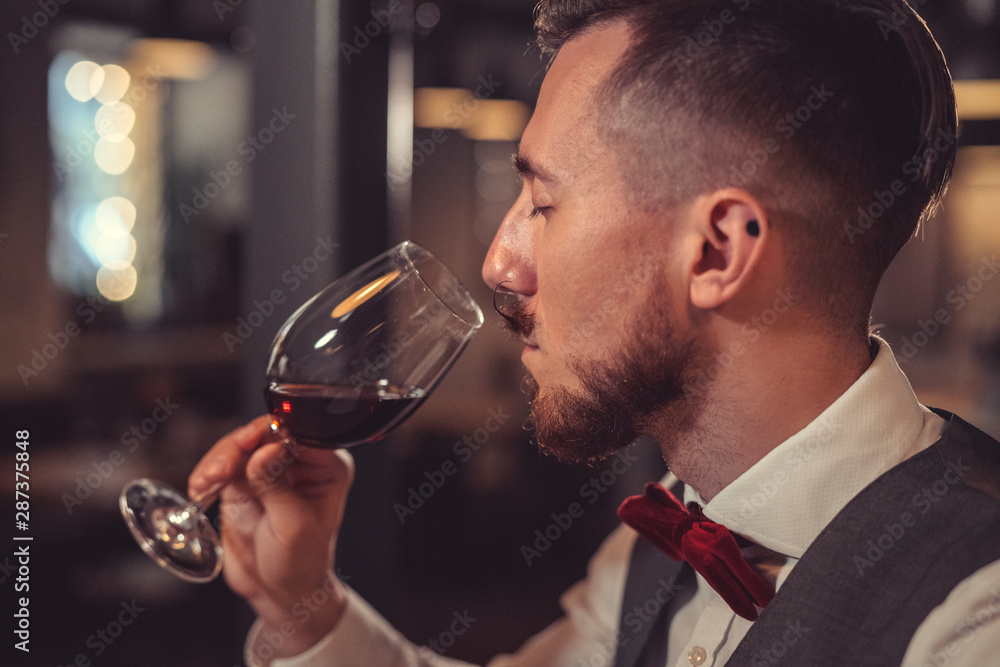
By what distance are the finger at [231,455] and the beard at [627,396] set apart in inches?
16.7

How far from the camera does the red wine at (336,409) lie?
3.46 feet

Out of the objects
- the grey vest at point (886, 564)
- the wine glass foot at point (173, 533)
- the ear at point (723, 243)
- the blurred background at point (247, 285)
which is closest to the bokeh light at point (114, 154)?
the blurred background at point (247, 285)

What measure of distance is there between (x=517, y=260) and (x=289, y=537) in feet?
1.93

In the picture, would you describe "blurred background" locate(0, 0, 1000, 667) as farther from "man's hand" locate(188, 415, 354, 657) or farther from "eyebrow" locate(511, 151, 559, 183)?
"eyebrow" locate(511, 151, 559, 183)

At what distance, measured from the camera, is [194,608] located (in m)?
3.09

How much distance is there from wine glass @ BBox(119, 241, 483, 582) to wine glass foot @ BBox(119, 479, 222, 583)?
0.78ft

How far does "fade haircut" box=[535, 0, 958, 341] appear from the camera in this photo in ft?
3.13

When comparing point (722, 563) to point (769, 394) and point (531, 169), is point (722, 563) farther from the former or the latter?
point (531, 169)

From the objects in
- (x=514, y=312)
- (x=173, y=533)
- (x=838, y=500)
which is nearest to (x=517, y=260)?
(x=514, y=312)

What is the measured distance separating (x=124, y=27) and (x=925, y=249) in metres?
3.91

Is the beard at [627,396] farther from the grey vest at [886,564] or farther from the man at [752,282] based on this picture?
the grey vest at [886,564]

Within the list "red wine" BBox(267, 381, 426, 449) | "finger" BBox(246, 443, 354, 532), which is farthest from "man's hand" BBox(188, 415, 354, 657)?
"red wine" BBox(267, 381, 426, 449)

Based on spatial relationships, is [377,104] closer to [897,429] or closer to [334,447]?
[334,447]

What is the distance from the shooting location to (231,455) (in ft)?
3.96
